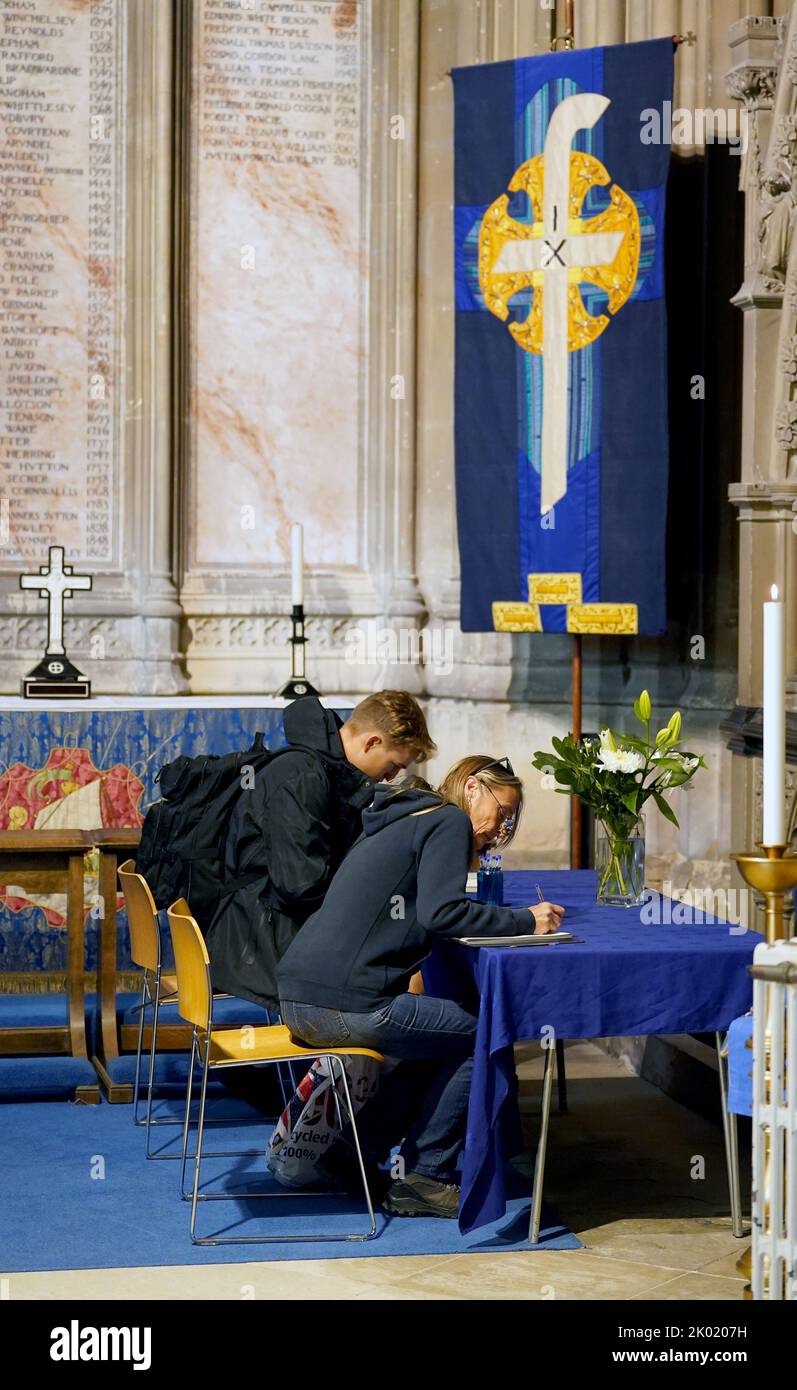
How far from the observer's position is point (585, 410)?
655 centimetres

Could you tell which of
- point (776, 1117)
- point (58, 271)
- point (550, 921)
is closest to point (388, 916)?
point (550, 921)

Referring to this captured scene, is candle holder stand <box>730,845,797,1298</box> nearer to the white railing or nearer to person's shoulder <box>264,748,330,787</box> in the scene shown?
the white railing

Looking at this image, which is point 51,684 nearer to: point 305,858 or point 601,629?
point 601,629

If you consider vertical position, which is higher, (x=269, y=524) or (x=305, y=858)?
(x=269, y=524)

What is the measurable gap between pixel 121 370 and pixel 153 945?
3194mm

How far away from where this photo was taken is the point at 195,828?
4.89m

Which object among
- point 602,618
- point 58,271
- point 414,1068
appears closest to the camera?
point 414,1068

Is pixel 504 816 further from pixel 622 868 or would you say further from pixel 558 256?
pixel 558 256

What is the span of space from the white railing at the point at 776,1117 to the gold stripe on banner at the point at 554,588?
152 inches

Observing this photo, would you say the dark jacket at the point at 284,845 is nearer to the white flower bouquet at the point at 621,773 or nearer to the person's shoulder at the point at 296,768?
the person's shoulder at the point at 296,768

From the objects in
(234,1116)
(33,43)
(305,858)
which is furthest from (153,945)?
(33,43)

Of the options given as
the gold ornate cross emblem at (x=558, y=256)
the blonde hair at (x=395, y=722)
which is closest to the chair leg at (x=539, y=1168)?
the blonde hair at (x=395, y=722)

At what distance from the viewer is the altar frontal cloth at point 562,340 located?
6.39 metres

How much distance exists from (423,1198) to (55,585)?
3133 millimetres
